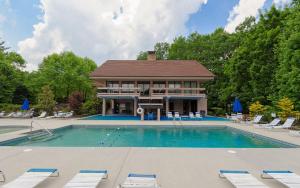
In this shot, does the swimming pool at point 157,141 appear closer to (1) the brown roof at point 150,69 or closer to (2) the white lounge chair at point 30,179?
(2) the white lounge chair at point 30,179

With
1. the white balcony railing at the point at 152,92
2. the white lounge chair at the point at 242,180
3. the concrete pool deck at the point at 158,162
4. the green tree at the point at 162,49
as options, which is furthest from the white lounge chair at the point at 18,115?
the green tree at the point at 162,49

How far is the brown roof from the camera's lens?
28395mm

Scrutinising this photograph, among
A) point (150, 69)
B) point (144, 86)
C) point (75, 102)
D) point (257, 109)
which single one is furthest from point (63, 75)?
point (257, 109)

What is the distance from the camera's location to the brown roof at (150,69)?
28395 mm

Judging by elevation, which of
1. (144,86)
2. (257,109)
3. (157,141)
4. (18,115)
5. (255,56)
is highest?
(255,56)

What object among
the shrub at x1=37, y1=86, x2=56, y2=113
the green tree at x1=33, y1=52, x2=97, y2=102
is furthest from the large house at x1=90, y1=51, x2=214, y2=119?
the green tree at x1=33, y1=52, x2=97, y2=102

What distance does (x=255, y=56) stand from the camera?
25.8 meters

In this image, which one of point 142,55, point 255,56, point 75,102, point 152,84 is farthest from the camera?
point 142,55

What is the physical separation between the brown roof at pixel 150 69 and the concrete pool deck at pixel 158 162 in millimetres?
20135

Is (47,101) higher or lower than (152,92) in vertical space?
lower

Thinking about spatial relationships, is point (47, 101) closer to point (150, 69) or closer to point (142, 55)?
point (150, 69)

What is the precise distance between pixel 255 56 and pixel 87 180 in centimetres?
2515

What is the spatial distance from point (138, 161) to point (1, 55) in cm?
3921

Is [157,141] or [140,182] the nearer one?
[140,182]
